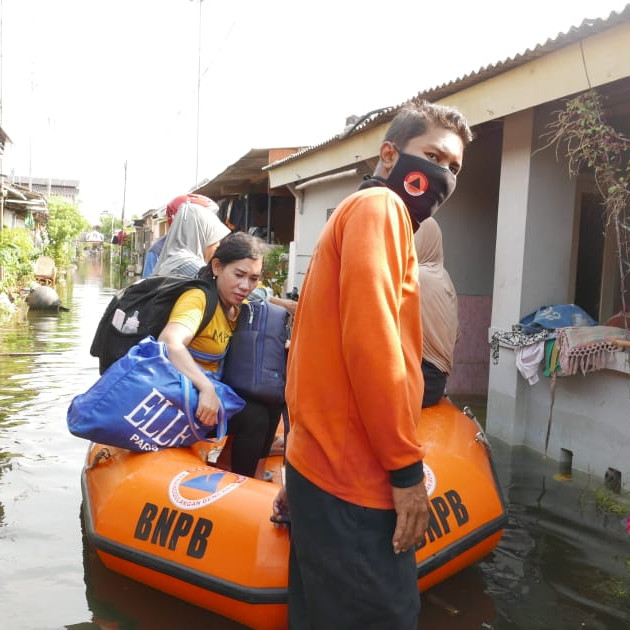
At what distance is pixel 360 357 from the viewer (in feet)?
5.60

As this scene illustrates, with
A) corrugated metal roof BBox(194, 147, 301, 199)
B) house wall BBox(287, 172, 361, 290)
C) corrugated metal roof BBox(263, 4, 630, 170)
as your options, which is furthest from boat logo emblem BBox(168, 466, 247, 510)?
corrugated metal roof BBox(194, 147, 301, 199)

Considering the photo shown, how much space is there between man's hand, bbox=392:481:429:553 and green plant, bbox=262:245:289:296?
12195mm

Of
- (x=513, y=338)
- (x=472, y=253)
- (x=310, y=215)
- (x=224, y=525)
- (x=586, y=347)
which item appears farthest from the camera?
(x=310, y=215)

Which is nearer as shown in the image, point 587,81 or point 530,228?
point 587,81

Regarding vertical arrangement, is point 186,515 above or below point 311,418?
below

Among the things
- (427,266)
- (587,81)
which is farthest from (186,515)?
(587,81)

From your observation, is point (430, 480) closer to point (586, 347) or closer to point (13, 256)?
point (586, 347)

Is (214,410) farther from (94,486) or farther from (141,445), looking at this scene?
(94,486)

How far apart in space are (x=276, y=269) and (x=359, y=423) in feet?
41.1

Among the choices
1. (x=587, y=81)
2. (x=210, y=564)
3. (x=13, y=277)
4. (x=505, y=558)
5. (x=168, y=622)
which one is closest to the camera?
(x=210, y=564)

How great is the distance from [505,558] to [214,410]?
71.6 inches

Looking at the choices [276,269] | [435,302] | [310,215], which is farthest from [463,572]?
[276,269]

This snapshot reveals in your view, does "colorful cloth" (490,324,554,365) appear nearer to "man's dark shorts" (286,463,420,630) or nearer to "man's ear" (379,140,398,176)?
"man's ear" (379,140,398,176)

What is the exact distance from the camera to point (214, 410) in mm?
3658
